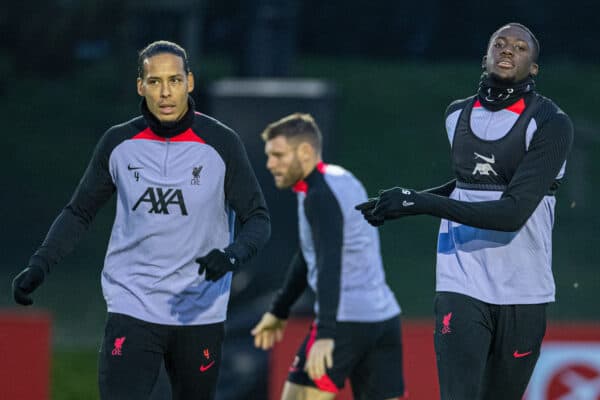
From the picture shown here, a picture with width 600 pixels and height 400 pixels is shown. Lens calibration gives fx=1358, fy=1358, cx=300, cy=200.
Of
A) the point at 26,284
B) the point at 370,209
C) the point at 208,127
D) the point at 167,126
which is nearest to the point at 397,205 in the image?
the point at 370,209

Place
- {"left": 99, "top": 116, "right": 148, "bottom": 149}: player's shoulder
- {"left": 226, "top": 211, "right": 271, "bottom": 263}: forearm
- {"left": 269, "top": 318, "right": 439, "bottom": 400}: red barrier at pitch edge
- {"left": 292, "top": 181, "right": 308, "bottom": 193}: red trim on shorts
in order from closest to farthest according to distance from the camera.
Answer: {"left": 226, "top": 211, "right": 271, "bottom": 263}: forearm → {"left": 99, "top": 116, "right": 148, "bottom": 149}: player's shoulder → {"left": 292, "top": 181, "right": 308, "bottom": 193}: red trim on shorts → {"left": 269, "top": 318, "right": 439, "bottom": 400}: red barrier at pitch edge

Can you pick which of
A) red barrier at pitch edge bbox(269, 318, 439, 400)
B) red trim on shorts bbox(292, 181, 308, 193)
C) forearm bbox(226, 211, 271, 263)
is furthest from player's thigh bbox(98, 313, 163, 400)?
red barrier at pitch edge bbox(269, 318, 439, 400)

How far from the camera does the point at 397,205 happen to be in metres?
5.29

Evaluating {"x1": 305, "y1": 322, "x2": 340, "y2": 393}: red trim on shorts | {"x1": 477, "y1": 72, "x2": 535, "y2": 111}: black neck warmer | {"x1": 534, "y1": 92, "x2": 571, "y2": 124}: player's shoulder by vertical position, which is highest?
{"x1": 477, "y1": 72, "x2": 535, "y2": 111}: black neck warmer

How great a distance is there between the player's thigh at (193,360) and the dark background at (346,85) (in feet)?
52.9

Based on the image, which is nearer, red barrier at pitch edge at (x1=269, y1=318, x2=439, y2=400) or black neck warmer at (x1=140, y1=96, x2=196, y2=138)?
black neck warmer at (x1=140, y1=96, x2=196, y2=138)

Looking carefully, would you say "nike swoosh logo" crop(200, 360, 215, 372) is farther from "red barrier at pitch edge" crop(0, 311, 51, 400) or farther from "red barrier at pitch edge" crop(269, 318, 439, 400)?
"red barrier at pitch edge" crop(0, 311, 51, 400)

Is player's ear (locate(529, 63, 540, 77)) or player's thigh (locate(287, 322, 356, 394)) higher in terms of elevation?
player's ear (locate(529, 63, 540, 77))

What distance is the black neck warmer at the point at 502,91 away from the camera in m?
5.52

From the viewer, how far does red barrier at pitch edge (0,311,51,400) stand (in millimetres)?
9695

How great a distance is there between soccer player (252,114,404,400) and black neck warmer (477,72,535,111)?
1.47 m

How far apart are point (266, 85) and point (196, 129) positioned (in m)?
4.29

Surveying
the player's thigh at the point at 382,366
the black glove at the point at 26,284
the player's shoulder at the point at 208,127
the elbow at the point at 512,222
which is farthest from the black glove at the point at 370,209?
the player's thigh at the point at 382,366

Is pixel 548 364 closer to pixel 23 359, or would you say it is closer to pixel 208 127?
pixel 23 359
